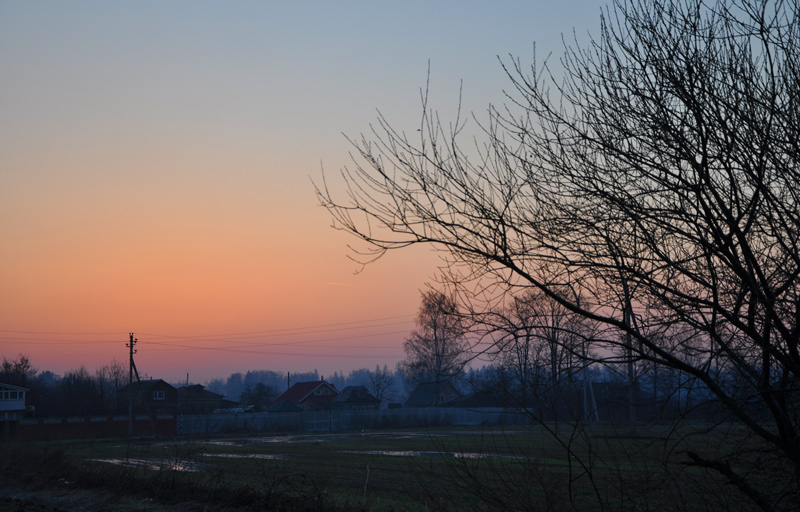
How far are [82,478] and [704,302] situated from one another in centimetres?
1958

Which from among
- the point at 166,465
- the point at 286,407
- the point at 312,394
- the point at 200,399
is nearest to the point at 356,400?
the point at 286,407

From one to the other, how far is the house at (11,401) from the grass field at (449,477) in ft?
125

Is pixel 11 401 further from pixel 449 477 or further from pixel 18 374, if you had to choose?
pixel 449 477

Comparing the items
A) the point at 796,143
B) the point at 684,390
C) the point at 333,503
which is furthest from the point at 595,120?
the point at 333,503

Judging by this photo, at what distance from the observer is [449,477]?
5434mm

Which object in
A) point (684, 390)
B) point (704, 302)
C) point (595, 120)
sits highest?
point (595, 120)

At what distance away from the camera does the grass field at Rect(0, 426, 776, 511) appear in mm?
4480

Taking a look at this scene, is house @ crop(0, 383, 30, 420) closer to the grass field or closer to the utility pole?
the utility pole

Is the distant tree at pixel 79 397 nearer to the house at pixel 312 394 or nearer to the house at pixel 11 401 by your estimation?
the house at pixel 11 401

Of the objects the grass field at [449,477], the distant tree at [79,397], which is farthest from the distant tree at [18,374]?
the grass field at [449,477]

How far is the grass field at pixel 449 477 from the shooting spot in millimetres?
4480

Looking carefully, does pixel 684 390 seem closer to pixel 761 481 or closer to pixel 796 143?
pixel 761 481

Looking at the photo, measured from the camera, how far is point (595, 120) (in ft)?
14.8

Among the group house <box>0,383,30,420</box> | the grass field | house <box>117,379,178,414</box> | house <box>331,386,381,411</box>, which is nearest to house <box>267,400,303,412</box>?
house <box>331,386,381,411</box>
